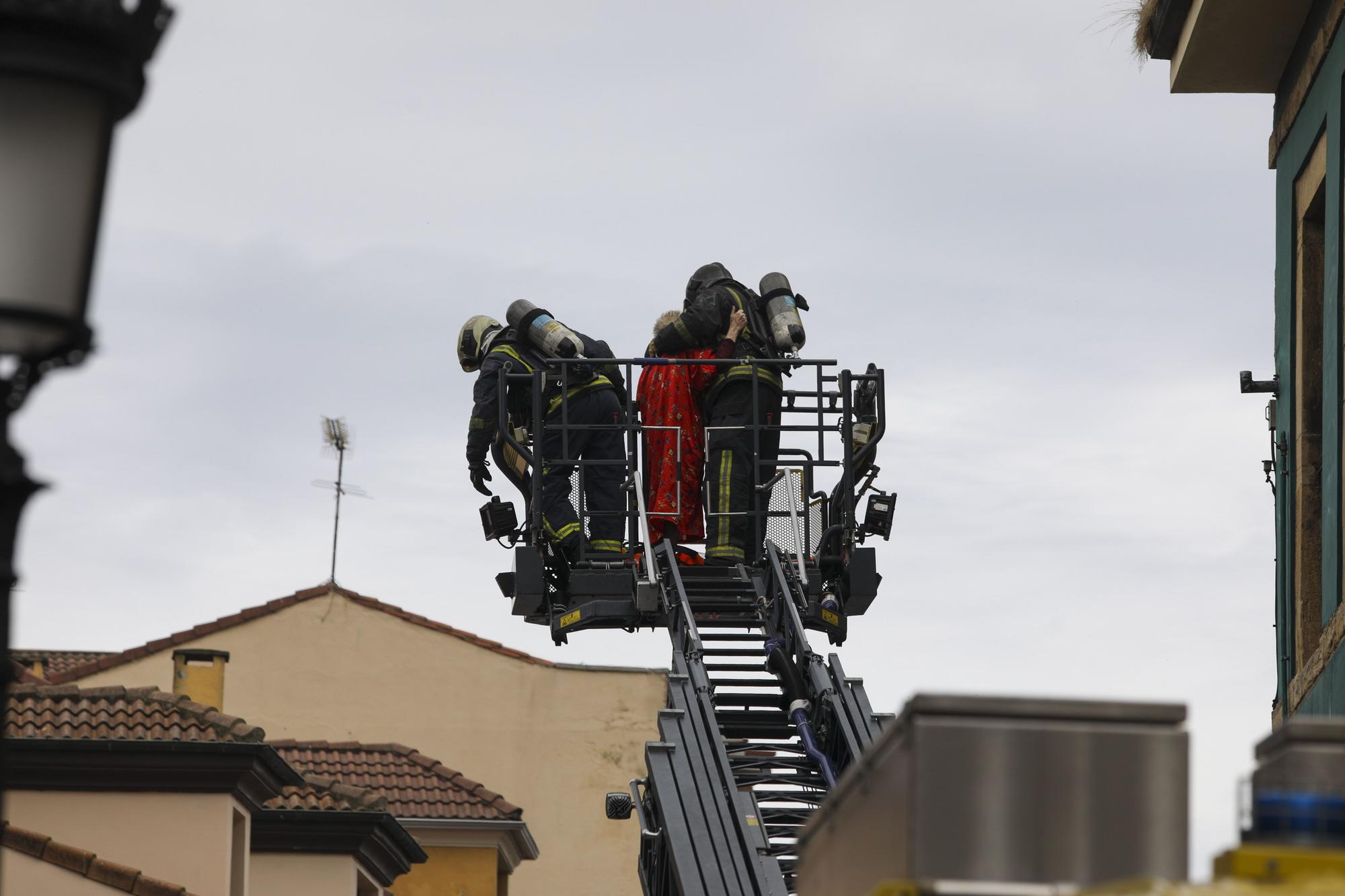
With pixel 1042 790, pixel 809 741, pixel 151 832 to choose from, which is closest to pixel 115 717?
pixel 151 832

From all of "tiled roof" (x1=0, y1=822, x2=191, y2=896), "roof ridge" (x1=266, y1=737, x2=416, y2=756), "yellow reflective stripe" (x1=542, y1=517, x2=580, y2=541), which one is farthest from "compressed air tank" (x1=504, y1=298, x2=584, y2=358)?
"roof ridge" (x1=266, y1=737, x2=416, y2=756)

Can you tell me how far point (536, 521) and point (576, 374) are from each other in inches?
44.7

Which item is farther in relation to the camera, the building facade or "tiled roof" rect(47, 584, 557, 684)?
"tiled roof" rect(47, 584, 557, 684)

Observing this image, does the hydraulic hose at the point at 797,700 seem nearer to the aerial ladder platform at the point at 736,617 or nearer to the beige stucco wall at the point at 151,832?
the aerial ladder platform at the point at 736,617

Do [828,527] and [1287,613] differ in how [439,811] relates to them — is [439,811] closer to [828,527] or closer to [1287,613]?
[828,527]

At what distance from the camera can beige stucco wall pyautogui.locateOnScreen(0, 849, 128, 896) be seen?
49.9 ft

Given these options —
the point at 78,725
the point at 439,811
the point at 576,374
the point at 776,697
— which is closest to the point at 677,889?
the point at 776,697

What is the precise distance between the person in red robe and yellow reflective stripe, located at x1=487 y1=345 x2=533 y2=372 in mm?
789

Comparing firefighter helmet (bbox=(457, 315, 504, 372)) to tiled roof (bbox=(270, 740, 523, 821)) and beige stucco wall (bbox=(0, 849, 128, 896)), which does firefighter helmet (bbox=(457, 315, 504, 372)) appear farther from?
tiled roof (bbox=(270, 740, 523, 821))

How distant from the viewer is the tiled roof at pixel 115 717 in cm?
1709

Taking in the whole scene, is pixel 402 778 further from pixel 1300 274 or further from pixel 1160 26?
pixel 1300 274

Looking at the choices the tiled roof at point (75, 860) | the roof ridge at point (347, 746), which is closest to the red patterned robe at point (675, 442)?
the tiled roof at point (75, 860)

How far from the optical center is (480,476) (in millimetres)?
15742

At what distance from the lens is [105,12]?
158 inches
